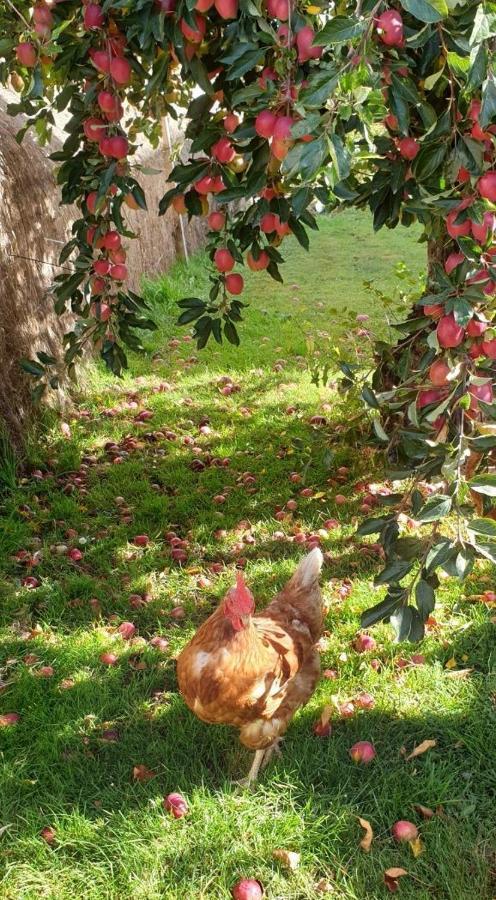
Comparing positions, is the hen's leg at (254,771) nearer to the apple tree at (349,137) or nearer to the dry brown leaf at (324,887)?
the dry brown leaf at (324,887)

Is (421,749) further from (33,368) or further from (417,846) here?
(33,368)

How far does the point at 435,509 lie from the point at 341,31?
1028 mm

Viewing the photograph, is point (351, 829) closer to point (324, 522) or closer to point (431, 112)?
point (324, 522)

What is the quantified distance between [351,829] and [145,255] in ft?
22.6

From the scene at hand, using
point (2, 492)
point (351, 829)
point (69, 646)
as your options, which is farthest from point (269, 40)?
point (2, 492)

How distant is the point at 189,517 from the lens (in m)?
4.51

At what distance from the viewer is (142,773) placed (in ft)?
9.32

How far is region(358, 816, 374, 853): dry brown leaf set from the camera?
2.55 metres

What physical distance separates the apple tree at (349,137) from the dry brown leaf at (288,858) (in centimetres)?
101

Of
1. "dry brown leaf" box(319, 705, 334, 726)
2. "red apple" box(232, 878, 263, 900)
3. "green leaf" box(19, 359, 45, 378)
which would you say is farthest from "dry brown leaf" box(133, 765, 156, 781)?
"green leaf" box(19, 359, 45, 378)

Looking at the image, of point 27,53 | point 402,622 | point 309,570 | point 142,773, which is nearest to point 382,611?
point 402,622

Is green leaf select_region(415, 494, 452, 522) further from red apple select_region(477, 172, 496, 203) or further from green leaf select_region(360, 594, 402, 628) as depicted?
red apple select_region(477, 172, 496, 203)

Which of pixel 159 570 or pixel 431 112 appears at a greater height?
pixel 431 112

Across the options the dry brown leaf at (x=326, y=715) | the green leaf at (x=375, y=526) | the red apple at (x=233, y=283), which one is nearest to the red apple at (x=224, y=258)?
the red apple at (x=233, y=283)
